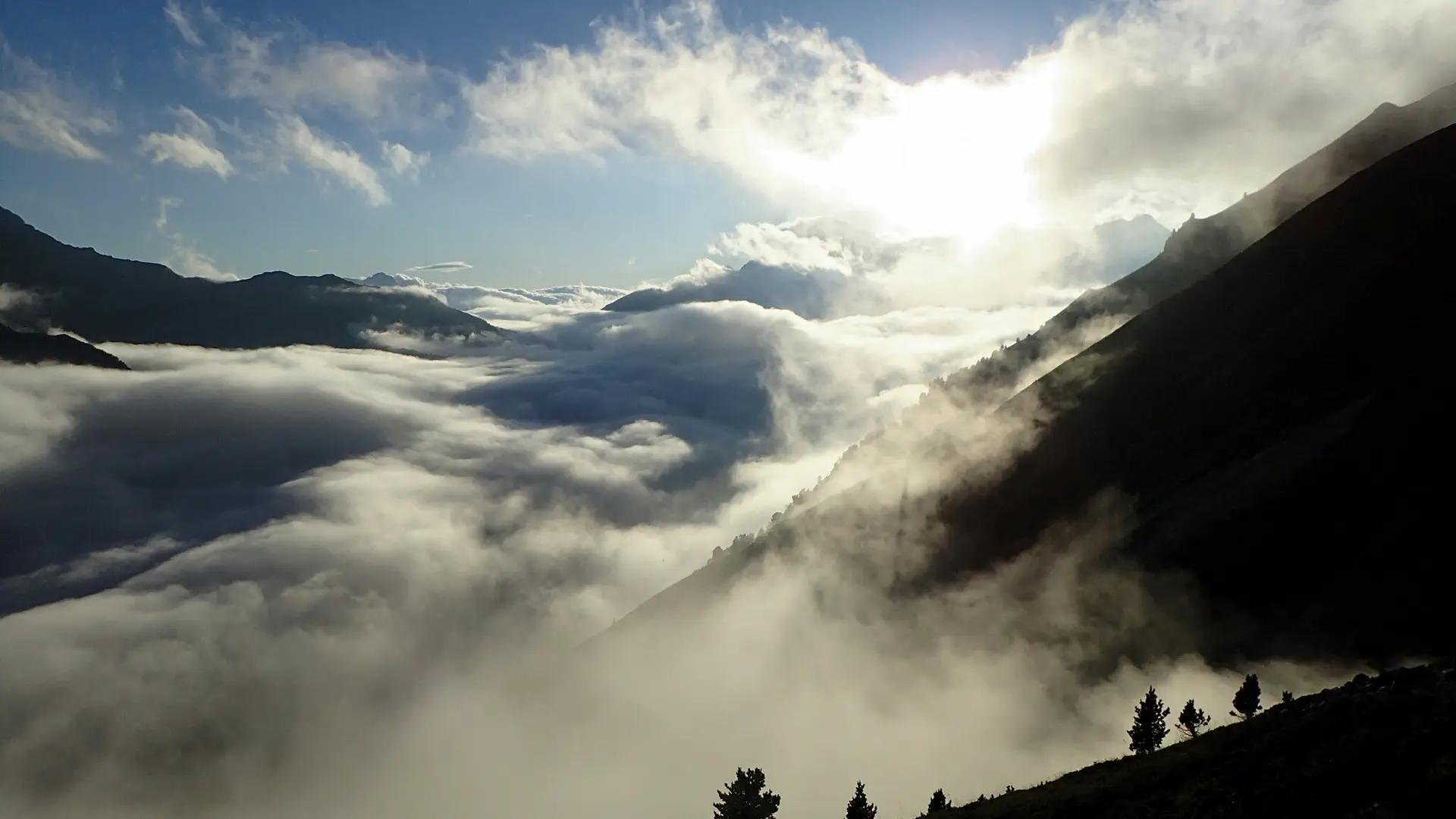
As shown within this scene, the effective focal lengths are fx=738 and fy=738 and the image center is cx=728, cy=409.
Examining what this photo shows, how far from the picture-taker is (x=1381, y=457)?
112312 mm

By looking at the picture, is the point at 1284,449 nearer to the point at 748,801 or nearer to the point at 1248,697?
the point at 1248,697

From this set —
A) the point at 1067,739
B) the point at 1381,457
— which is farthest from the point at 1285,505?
the point at 1067,739

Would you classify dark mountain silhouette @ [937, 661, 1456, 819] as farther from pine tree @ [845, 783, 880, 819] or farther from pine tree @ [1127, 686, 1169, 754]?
pine tree @ [1127, 686, 1169, 754]

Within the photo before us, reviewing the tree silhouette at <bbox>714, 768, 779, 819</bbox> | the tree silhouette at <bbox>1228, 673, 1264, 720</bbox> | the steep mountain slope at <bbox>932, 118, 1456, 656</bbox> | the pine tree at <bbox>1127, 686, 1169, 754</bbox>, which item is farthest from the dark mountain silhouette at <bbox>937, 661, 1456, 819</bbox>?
the steep mountain slope at <bbox>932, 118, 1456, 656</bbox>

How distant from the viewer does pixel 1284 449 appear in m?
130

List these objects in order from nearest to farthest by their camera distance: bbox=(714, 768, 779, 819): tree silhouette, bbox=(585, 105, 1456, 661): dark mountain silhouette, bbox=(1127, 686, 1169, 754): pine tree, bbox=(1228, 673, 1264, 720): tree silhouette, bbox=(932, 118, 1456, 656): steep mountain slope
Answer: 1. bbox=(1228, 673, 1264, 720): tree silhouette
2. bbox=(1127, 686, 1169, 754): pine tree
3. bbox=(714, 768, 779, 819): tree silhouette
4. bbox=(585, 105, 1456, 661): dark mountain silhouette
5. bbox=(932, 118, 1456, 656): steep mountain slope

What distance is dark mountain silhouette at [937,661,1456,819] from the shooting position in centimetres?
3053

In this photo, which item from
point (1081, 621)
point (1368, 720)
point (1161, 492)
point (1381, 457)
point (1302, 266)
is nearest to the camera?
point (1368, 720)

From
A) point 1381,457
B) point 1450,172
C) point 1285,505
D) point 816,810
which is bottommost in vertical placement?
point 816,810

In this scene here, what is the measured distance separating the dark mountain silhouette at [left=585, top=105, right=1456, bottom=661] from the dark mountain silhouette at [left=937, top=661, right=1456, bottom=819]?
207 ft

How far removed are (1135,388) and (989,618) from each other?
70123 millimetres

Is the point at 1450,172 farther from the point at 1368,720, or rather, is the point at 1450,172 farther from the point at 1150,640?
the point at 1368,720

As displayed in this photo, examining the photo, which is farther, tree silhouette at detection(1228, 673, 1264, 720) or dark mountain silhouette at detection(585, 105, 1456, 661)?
dark mountain silhouette at detection(585, 105, 1456, 661)

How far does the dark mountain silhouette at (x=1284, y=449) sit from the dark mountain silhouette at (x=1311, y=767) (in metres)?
63.0
